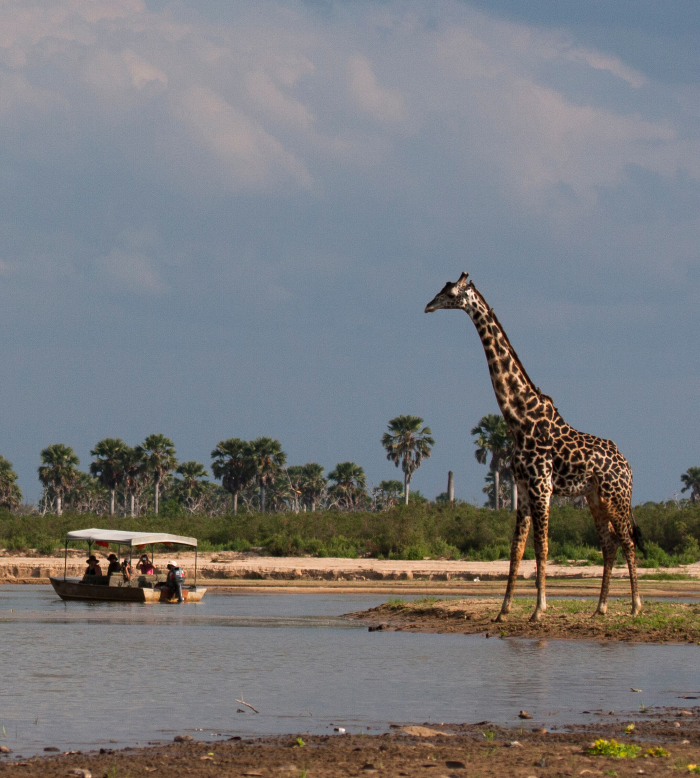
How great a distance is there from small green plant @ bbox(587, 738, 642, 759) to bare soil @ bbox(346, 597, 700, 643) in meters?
11.2

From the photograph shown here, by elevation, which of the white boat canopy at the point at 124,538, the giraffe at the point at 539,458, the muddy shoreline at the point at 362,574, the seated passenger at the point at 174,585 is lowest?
the muddy shoreline at the point at 362,574

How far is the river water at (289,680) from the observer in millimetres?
11109

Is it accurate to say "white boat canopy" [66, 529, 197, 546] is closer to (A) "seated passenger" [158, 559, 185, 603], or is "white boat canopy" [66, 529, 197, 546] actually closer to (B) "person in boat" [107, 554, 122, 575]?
(B) "person in boat" [107, 554, 122, 575]

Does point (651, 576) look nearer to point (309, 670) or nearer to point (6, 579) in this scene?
point (6, 579)

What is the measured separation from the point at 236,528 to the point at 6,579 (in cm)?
1766

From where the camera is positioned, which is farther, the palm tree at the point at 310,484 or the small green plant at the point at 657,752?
the palm tree at the point at 310,484

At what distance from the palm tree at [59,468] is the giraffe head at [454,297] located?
85.1m

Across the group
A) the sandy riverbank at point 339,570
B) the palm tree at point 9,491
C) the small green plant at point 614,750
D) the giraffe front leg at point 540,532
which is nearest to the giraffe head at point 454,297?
the giraffe front leg at point 540,532

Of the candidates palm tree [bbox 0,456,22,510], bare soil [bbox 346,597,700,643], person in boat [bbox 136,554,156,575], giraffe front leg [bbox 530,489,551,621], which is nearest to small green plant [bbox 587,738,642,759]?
bare soil [bbox 346,597,700,643]

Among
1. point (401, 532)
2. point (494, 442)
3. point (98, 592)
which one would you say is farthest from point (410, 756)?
point (494, 442)

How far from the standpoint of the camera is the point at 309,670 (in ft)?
50.9

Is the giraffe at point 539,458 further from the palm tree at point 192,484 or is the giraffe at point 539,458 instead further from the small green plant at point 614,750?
the palm tree at point 192,484

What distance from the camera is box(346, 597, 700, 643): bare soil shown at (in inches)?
811

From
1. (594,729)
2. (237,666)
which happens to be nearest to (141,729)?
(594,729)
